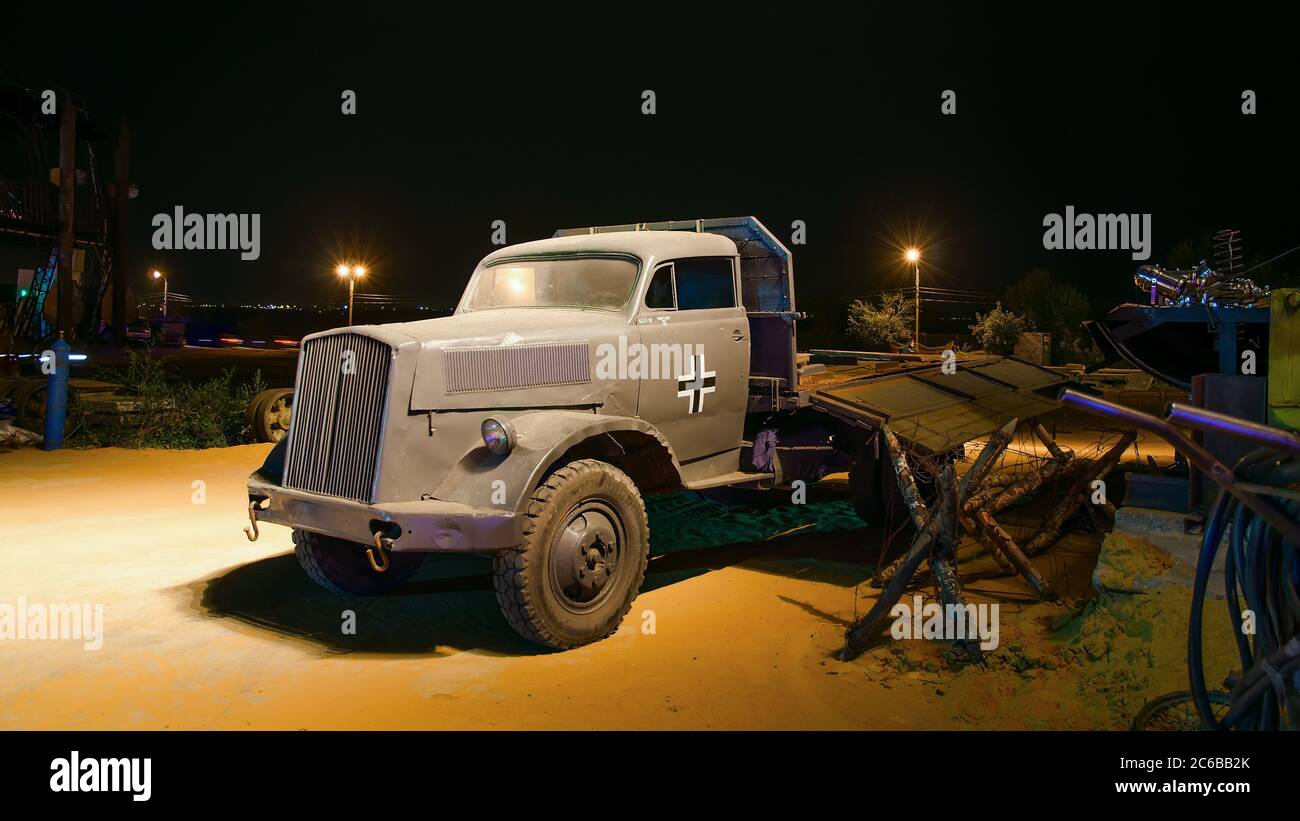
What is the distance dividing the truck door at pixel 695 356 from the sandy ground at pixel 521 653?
43.0 inches

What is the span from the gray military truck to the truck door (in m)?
0.01

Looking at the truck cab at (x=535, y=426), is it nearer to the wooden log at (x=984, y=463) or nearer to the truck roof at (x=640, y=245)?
the truck roof at (x=640, y=245)

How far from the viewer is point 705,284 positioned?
24.7 ft

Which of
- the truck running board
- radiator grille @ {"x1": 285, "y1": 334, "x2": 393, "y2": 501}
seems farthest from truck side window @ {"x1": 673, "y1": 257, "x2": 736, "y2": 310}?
radiator grille @ {"x1": 285, "y1": 334, "x2": 393, "y2": 501}

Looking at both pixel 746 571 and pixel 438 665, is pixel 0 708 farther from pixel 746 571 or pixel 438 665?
pixel 746 571

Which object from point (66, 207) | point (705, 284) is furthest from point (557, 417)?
point (66, 207)

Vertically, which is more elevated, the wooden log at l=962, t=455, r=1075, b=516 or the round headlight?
the round headlight

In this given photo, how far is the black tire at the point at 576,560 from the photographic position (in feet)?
18.0

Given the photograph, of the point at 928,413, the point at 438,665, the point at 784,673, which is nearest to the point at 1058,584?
the point at 928,413

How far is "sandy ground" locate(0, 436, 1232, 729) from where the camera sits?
4723 millimetres

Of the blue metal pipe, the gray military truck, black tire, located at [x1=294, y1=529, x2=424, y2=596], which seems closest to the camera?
the gray military truck

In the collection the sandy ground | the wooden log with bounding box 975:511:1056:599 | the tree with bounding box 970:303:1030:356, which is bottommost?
the sandy ground

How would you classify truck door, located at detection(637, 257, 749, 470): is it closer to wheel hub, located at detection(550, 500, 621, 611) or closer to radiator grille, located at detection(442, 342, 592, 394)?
radiator grille, located at detection(442, 342, 592, 394)

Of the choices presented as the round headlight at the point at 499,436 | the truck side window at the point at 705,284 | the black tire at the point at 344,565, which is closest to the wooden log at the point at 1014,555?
the truck side window at the point at 705,284
